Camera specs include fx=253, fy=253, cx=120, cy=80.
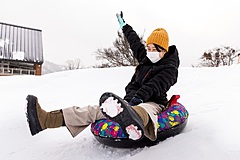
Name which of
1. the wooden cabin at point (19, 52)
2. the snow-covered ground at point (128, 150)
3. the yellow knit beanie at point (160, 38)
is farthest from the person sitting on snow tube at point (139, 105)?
the wooden cabin at point (19, 52)

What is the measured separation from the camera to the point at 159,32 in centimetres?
230

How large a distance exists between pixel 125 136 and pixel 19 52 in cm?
1461

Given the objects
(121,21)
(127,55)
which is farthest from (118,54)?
(121,21)

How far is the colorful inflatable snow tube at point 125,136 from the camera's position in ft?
6.31

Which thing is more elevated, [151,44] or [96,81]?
[151,44]

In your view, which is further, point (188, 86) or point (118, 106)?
point (188, 86)

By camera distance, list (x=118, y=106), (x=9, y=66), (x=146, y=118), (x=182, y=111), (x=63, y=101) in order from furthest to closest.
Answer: (x=9, y=66) < (x=63, y=101) < (x=182, y=111) < (x=146, y=118) < (x=118, y=106)

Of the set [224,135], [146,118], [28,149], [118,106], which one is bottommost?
[28,149]

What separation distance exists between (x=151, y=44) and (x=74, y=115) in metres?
0.94

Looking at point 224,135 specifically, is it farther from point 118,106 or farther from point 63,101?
point 63,101

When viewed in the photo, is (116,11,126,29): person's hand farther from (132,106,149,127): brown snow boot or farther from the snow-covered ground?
(132,106,149,127): brown snow boot

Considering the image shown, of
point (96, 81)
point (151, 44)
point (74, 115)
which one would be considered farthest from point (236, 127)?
point (96, 81)

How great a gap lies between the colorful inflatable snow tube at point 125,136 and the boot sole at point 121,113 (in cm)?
41

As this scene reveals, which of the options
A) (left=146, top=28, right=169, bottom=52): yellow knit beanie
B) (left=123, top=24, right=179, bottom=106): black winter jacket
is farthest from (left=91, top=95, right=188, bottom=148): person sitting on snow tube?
(left=146, top=28, right=169, bottom=52): yellow knit beanie
